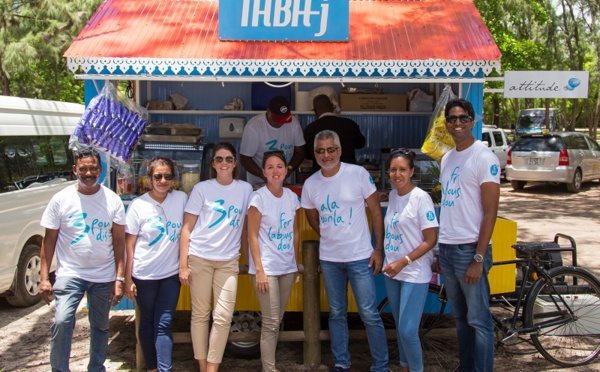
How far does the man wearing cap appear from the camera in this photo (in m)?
6.23

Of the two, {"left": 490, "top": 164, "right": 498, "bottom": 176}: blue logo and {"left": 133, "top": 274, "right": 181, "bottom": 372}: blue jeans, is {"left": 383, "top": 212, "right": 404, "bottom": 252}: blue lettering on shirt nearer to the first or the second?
{"left": 490, "top": 164, "right": 498, "bottom": 176}: blue logo

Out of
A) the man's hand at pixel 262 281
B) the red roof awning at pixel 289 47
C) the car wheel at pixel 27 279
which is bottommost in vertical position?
the car wheel at pixel 27 279

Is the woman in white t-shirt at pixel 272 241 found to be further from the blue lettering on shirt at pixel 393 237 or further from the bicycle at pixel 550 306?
the bicycle at pixel 550 306

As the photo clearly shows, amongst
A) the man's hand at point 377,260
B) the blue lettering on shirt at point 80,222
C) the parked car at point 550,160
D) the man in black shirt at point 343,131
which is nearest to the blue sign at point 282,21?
the man in black shirt at point 343,131

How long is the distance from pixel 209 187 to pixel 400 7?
10.8ft

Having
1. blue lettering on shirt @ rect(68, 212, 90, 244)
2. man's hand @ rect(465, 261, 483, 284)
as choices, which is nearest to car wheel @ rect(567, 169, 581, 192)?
man's hand @ rect(465, 261, 483, 284)

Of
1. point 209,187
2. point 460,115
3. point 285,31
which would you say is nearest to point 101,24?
point 285,31

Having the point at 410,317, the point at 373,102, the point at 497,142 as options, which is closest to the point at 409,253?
the point at 410,317

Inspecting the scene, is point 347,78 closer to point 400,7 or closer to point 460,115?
point 460,115

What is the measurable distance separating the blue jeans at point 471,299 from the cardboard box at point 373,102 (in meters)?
3.42

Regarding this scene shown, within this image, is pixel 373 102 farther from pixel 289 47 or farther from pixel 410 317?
pixel 410 317

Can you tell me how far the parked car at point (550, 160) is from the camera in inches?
654

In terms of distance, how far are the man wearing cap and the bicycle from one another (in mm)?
2200

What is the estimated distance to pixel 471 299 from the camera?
411 centimetres
